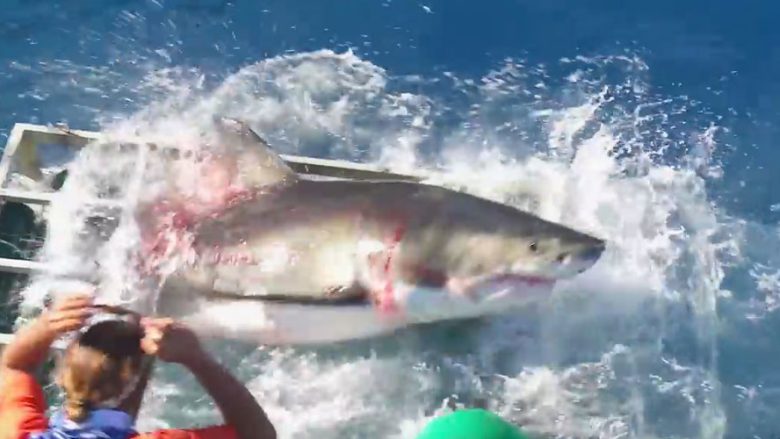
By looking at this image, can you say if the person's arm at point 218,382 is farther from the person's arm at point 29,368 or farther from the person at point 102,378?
the person's arm at point 29,368

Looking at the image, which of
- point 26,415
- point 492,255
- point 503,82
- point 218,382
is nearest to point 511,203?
point 492,255

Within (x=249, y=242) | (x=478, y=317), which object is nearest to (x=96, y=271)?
(x=249, y=242)

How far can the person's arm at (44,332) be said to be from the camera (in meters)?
2.67

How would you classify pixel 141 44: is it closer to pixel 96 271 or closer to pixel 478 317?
pixel 96 271

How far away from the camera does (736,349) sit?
4.79 meters

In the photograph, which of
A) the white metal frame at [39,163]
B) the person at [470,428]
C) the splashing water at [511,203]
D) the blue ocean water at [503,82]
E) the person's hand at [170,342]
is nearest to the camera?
the person at [470,428]

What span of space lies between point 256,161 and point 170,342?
A: 1876 mm

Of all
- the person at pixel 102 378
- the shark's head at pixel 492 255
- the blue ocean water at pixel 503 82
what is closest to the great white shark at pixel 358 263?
the shark's head at pixel 492 255

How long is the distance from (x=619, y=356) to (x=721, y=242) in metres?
0.96

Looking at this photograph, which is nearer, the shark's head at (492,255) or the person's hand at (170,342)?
the person's hand at (170,342)

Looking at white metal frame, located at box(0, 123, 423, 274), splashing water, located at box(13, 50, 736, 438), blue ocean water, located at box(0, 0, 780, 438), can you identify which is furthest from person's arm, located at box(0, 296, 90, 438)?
blue ocean water, located at box(0, 0, 780, 438)

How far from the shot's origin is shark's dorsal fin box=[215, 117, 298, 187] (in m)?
4.40

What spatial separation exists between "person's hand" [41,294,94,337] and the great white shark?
155cm

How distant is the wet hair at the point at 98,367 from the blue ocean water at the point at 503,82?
2748 millimetres
